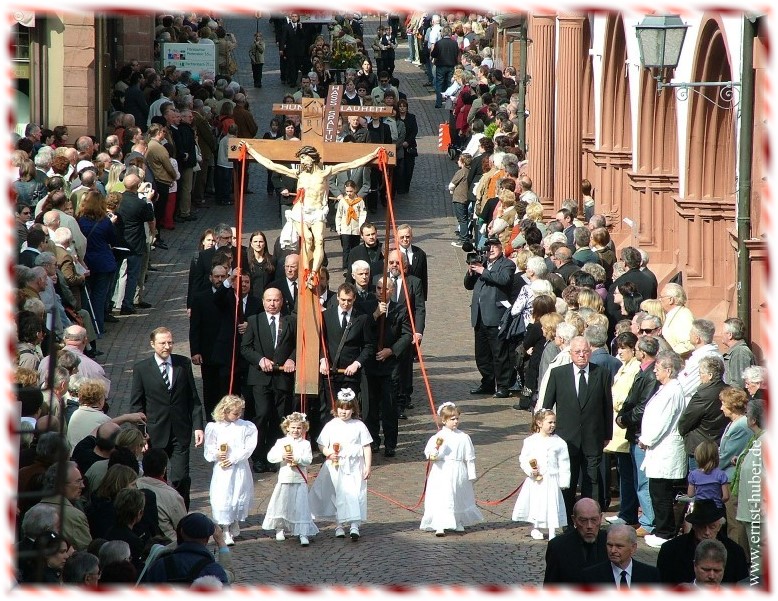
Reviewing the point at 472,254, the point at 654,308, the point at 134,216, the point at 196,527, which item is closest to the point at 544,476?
the point at 654,308

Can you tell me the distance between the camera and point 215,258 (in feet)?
49.9

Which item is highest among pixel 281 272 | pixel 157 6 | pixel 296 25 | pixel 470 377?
pixel 296 25

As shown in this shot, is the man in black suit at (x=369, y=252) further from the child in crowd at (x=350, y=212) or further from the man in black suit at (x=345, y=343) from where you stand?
the child in crowd at (x=350, y=212)

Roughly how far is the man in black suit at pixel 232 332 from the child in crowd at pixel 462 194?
9668 millimetres

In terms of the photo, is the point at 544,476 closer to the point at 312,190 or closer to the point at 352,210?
the point at 312,190

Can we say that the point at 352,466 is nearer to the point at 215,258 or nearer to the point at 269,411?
the point at 269,411

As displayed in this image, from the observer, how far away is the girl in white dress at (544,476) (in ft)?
40.5

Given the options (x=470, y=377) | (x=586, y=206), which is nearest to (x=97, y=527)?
(x=470, y=377)

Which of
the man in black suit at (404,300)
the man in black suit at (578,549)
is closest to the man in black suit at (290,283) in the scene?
the man in black suit at (404,300)

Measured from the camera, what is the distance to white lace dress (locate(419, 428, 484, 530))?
1252 centimetres

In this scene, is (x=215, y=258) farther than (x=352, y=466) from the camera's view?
Yes

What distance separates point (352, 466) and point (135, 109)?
53.1 feet

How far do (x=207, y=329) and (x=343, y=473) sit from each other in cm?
297

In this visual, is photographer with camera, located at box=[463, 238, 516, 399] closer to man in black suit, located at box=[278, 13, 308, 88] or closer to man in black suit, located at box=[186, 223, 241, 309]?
man in black suit, located at box=[186, 223, 241, 309]
